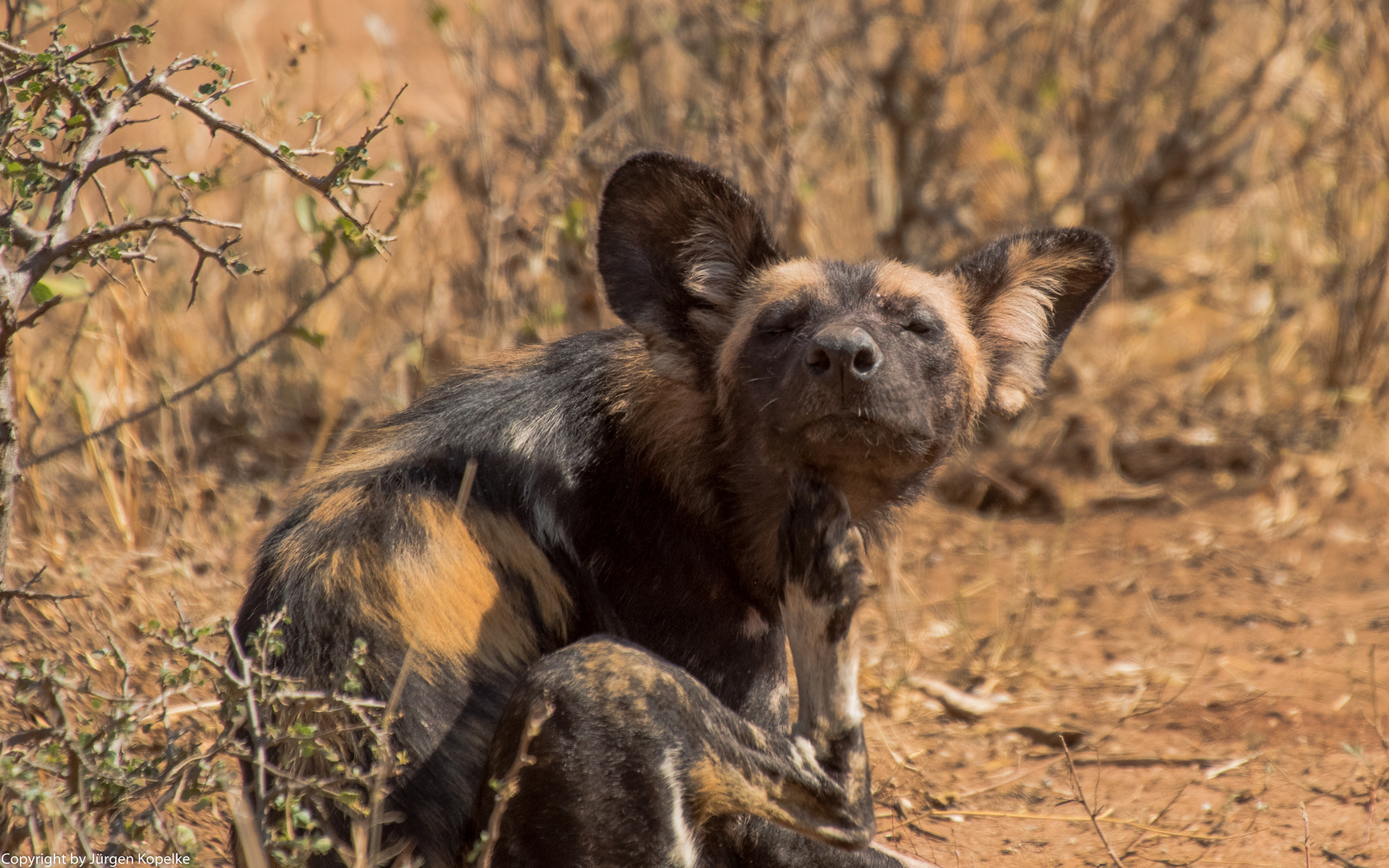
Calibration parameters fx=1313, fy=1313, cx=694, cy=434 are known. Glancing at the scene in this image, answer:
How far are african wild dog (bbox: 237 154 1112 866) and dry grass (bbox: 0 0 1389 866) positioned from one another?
1084 mm

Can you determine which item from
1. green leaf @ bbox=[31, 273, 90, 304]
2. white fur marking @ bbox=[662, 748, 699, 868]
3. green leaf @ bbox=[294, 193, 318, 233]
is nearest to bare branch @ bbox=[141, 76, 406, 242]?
green leaf @ bbox=[31, 273, 90, 304]

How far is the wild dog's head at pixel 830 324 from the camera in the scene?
Answer: 12.0 ft

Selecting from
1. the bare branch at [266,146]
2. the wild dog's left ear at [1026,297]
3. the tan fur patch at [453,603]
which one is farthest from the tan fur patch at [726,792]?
the wild dog's left ear at [1026,297]

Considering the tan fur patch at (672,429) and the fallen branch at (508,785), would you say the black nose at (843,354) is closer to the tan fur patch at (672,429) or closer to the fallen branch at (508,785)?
the tan fur patch at (672,429)

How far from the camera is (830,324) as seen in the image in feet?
12.2

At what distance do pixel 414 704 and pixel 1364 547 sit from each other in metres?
5.51

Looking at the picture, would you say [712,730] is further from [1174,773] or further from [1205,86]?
[1205,86]

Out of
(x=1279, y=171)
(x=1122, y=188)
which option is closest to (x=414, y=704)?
(x=1122, y=188)

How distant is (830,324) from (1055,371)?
16.4 ft

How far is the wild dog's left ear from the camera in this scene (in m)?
4.37

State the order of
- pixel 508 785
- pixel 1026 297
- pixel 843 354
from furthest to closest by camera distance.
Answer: pixel 1026 297
pixel 843 354
pixel 508 785

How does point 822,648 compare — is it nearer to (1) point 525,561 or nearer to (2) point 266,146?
(1) point 525,561


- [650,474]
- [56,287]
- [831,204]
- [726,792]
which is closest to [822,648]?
[726,792]

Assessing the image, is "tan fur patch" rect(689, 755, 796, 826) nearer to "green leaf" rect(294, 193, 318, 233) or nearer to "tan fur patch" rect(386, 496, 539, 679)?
"tan fur patch" rect(386, 496, 539, 679)
